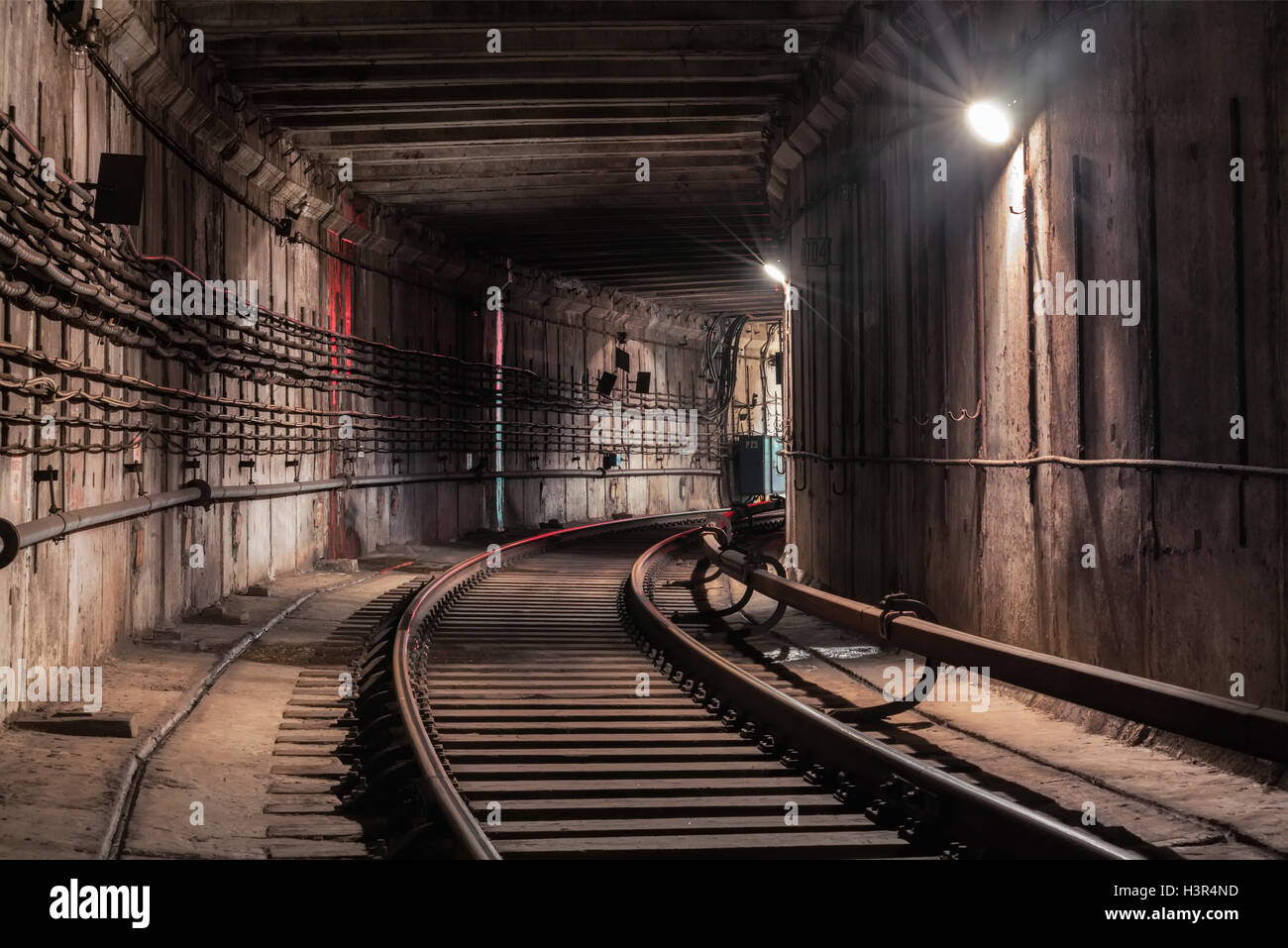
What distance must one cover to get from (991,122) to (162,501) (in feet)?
22.4

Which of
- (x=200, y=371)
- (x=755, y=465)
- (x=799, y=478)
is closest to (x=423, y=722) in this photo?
(x=200, y=371)

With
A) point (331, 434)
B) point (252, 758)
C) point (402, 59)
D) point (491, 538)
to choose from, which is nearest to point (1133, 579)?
point (252, 758)

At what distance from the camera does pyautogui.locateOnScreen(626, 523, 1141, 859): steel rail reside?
4367mm

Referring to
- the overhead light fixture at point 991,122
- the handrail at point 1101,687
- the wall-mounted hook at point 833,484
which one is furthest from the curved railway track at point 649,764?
the overhead light fixture at point 991,122

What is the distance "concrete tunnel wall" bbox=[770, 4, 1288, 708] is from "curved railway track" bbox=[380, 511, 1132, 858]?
1.67m

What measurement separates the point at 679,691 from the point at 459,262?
1469 centimetres

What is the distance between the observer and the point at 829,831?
5.24m

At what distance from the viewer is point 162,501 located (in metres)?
10.3

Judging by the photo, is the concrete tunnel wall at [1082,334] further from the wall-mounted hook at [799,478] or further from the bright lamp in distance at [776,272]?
the bright lamp in distance at [776,272]

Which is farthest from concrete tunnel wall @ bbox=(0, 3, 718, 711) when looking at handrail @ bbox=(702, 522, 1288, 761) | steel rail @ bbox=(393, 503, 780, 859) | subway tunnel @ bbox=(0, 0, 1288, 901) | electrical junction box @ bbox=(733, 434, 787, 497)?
electrical junction box @ bbox=(733, 434, 787, 497)

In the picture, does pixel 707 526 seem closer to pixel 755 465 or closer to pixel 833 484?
pixel 833 484

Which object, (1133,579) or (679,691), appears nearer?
(1133,579)

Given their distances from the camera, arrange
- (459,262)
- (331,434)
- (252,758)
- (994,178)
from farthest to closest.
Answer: (459,262), (331,434), (994,178), (252,758)
